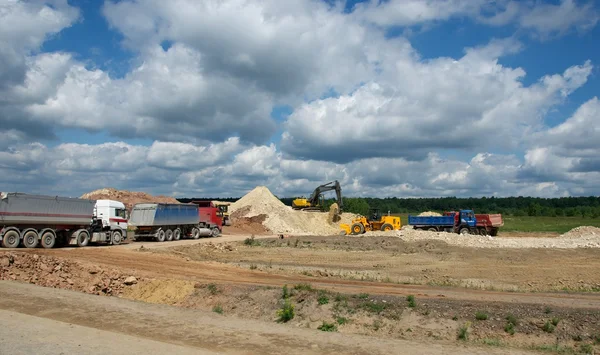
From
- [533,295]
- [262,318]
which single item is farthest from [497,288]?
[262,318]

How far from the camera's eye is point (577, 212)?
124312 millimetres

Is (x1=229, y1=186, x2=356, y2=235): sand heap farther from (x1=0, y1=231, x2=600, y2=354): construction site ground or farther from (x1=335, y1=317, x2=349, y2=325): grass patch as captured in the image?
(x1=335, y1=317, x2=349, y2=325): grass patch

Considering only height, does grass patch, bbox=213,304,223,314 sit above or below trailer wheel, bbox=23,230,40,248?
below

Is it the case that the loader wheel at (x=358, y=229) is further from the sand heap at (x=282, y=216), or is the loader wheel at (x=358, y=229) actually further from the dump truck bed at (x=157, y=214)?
the dump truck bed at (x=157, y=214)

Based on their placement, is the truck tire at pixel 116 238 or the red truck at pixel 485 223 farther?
the red truck at pixel 485 223

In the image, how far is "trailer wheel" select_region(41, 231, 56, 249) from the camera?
28672 millimetres

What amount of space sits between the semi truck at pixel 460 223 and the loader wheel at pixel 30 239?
111 ft

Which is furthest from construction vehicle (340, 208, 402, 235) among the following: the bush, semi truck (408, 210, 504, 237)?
the bush

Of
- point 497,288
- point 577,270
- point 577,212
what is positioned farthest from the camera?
point 577,212

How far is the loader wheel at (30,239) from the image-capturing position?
91.5ft

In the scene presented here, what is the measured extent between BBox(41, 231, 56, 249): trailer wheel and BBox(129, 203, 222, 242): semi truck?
8647 mm

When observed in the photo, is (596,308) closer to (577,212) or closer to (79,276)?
(79,276)

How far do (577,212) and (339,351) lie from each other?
135 metres

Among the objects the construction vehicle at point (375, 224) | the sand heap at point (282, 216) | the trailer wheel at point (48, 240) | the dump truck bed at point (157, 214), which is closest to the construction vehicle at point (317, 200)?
the sand heap at point (282, 216)
